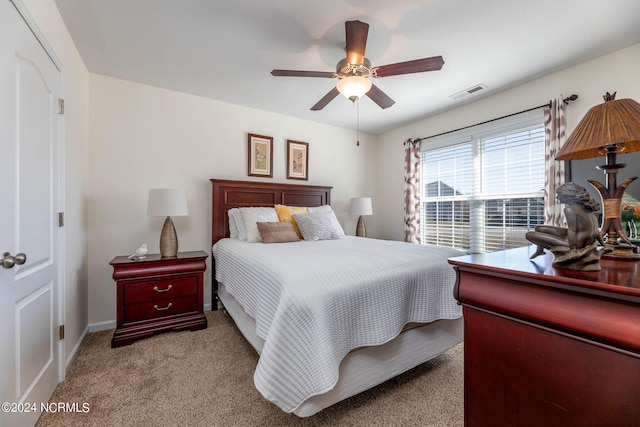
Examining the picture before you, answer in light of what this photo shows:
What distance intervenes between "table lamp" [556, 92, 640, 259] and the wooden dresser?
168 millimetres

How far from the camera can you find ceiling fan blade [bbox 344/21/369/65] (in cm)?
170

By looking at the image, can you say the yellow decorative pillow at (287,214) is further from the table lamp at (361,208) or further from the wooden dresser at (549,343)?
the wooden dresser at (549,343)

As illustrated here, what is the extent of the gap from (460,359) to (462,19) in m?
2.59

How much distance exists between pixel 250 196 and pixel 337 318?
8.06 feet

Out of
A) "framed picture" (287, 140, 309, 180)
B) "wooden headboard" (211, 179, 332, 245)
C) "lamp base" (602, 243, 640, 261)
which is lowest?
"lamp base" (602, 243, 640, 261)

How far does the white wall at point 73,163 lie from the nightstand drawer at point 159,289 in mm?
387

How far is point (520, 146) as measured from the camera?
295 centimetres

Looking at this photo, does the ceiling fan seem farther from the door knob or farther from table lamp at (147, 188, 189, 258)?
the door knob

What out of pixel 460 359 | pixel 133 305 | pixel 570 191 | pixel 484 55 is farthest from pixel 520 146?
pixel 133 305

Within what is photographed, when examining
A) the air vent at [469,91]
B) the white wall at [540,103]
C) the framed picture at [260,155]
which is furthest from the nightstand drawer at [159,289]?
the air vent at [469,91]

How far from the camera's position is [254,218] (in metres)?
2.98

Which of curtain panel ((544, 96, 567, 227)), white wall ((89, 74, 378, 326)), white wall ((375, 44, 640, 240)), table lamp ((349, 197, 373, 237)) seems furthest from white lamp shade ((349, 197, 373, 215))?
curtain panel ((544, 96, 567, 227))

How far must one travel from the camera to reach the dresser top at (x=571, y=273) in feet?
2.06

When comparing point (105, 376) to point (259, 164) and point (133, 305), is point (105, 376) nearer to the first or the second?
point (133, 305)
